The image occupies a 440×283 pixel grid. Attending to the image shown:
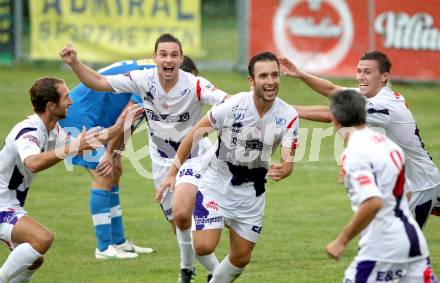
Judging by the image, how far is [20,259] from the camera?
8453 millimetres

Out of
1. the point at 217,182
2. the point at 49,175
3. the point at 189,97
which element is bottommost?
the point at 49,175

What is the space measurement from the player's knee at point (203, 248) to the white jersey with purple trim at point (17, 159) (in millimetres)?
1624

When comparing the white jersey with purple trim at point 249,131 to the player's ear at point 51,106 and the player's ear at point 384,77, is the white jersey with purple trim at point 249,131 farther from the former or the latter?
the player's ear at point 51,106

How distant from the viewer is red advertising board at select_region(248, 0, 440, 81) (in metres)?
22.2

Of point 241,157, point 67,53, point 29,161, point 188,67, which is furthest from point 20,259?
point 188,67

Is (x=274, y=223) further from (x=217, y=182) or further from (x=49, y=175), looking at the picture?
(x=49, y=175)

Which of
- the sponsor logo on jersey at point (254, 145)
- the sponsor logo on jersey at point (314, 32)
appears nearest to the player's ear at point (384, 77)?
the sponsor logo on jersey at point (254, 145)

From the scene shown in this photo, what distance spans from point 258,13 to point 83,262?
46.0 ft

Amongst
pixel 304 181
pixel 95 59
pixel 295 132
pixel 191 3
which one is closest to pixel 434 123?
pixel 304 181

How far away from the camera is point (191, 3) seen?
977 inches

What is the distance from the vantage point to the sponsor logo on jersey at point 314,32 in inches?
902

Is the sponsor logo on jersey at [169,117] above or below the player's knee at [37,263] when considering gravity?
above

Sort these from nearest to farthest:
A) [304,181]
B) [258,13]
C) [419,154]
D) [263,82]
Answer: [263,82] < [419,154] < [304,181] < [258,13]

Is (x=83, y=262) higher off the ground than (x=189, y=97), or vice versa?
(x=189, y=97)
